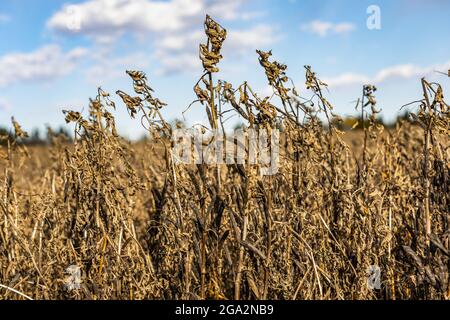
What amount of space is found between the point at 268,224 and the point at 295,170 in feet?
1.88

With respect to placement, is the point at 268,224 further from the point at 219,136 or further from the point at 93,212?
the point at 93,212

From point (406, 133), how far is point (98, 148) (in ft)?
13.8

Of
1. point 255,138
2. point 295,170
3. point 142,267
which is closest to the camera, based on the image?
point 255,138

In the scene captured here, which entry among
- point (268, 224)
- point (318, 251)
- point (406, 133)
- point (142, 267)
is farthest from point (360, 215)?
point (406, 133)

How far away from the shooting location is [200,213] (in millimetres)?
2574

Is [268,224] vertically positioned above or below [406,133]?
below

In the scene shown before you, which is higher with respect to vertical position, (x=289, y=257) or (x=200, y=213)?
(x=200, y=213)

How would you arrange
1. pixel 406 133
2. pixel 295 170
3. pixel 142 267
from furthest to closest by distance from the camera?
pixel 406 133, pixel 295 170, pixel 142 267

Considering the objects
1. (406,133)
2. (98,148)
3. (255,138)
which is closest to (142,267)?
(98,148)
